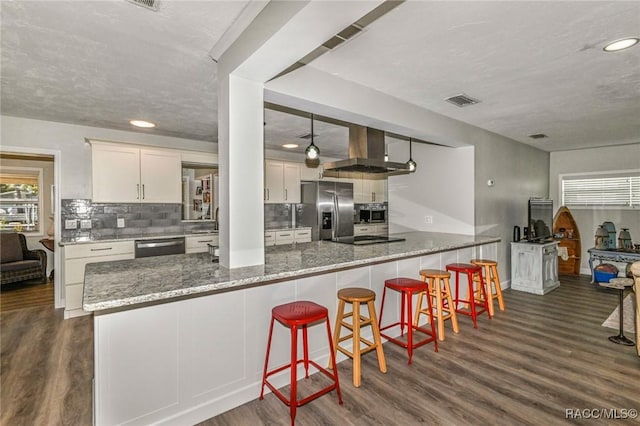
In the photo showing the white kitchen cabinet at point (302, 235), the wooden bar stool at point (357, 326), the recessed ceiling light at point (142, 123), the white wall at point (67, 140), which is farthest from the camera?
the white kitchen cabinet at point (302, 235)

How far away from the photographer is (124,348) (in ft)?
5.69

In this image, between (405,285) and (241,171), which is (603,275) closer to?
(405,285)

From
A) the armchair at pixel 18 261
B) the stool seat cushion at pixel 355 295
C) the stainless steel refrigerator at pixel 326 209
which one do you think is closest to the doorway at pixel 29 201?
the armchair at pixel 18 261

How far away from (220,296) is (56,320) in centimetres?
318

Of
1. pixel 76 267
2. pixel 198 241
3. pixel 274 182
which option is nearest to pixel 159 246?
pixel 198 241

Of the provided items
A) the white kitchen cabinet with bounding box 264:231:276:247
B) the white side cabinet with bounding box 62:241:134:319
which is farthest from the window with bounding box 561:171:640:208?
the white side cabinet with bounding box 62:241:134:319

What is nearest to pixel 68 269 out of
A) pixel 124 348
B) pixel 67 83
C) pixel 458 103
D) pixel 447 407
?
pixel 67 83

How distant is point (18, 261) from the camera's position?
5.38m

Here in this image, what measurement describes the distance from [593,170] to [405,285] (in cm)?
568

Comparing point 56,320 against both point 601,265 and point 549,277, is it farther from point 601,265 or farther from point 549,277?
point 601,265

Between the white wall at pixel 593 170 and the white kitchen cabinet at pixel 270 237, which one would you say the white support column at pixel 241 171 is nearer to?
the white kitchen cabinet at pixel 270 237

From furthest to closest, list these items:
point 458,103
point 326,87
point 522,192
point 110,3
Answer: point 522,192
point 458,103
point 326,87
point 110,3

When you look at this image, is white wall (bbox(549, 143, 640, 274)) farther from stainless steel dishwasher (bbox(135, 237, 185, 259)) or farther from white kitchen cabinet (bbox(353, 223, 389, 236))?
stainless steel dishwasher (bbox(135, 237, 185, 259))

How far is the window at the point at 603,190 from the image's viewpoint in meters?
5.61
